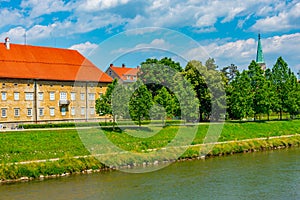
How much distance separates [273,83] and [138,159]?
31.0 m

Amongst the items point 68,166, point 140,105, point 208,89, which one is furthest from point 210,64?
point 68,166

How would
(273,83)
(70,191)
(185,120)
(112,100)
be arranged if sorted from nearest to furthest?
(70,191) < (112,100) < (185,120) < (273,83)

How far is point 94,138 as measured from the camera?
3191cm

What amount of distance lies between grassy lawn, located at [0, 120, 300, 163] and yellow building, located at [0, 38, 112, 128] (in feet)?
32.0

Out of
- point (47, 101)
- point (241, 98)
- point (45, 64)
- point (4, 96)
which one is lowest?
point (47, 101)

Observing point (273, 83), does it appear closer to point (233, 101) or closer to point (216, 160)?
point (233, 101)

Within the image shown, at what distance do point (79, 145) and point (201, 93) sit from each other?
20.2 metres

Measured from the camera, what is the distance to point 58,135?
31562mm

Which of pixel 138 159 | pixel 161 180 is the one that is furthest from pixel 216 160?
pixel 161 180

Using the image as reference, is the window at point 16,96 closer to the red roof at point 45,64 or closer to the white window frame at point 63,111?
the red roof at point 45,64

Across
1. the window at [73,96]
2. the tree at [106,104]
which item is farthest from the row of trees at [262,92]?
the window at [73,96]

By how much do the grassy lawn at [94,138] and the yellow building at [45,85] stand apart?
975 centimetres

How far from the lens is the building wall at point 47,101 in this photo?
4053cm

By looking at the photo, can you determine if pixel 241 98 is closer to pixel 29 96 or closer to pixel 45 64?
pixel 45 64
